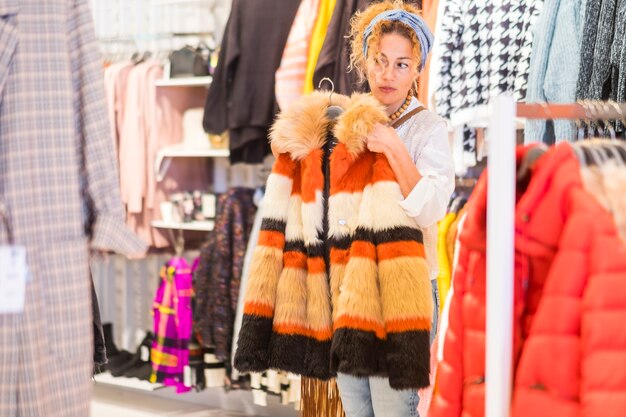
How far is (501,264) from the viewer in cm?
132

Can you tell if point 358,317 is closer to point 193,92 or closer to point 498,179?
point 498,179

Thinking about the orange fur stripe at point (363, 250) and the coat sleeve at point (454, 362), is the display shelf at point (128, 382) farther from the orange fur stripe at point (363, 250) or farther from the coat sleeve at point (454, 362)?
the coat sleeve at point (454, 362)

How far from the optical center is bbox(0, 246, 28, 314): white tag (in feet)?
4.84

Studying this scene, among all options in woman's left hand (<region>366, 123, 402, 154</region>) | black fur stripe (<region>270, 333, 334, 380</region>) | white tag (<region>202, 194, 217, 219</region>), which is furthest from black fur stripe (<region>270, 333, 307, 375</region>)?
white tag (<region>202, 194, 217, 219</region>)

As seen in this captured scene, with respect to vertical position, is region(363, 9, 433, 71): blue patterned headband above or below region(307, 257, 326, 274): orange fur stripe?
above

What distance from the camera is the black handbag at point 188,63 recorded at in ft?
13.2

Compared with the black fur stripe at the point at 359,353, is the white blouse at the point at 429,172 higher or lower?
higher

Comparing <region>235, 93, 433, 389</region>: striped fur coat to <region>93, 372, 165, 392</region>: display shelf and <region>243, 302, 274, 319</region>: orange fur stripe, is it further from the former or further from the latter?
<region>93, 372, 165, 392</region>: display shelf

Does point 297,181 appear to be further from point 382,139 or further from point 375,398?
point 375,398

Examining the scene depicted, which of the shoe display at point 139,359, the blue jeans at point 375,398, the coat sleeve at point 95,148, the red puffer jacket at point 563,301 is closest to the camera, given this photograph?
the red puffer jacket at point 563,301

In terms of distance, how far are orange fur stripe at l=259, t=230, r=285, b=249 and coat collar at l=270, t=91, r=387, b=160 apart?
0.22 meters

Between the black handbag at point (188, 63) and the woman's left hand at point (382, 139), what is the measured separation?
2182 mm

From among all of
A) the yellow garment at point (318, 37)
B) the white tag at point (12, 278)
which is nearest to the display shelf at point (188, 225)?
the yellow garment at point (318, 37)

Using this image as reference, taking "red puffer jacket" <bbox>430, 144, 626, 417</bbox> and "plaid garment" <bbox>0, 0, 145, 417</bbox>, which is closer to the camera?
"red puffer jacket" <bbox>430, 144, 626, 417</bbox>
